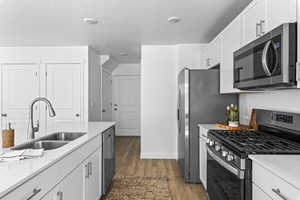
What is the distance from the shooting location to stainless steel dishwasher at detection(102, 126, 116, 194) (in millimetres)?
2627

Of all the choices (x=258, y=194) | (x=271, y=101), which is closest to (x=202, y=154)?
(x=271, y=101)

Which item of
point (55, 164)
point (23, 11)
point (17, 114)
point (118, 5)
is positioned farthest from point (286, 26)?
point (17, 114)

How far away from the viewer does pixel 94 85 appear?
5.14 meters

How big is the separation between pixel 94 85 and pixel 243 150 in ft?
13.9

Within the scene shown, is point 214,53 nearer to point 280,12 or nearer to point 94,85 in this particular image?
point 280,12

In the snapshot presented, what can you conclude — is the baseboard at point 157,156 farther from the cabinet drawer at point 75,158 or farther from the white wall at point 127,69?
the white wall at point 127,69

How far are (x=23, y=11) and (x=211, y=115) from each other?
9.69 ft

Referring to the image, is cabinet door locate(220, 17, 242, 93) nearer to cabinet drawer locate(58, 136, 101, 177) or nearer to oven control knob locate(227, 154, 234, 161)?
oven control knob locate(227, 154, 234, 161)

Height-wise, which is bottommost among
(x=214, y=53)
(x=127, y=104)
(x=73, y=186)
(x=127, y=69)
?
(x=73, y=186)

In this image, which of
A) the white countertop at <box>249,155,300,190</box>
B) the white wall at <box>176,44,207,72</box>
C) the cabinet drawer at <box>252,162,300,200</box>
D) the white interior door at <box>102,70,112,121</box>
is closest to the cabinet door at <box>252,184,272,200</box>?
the cabinet drawer at <box>252,162,300,200</box>

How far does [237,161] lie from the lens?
150 cm

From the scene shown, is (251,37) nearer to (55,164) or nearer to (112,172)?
(55,164)

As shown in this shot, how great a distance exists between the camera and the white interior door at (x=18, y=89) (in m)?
4.73

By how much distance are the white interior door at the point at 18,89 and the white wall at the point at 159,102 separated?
2.46m
